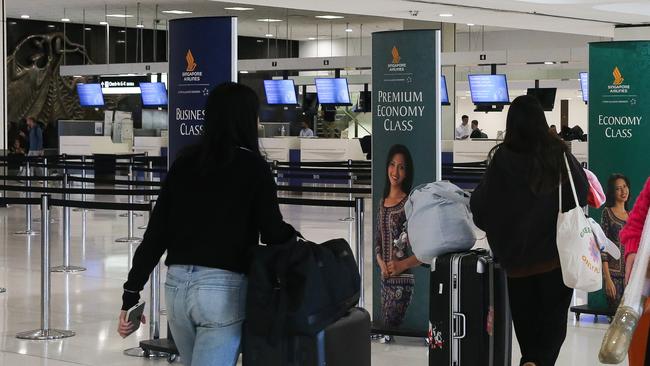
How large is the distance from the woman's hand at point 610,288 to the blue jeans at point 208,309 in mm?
4504

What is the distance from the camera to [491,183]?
4.73 m

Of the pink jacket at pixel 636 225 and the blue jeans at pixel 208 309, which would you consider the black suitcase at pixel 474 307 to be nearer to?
the pink jacket at pixel 636 225

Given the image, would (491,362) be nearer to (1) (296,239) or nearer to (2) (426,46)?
(1) (296,239)

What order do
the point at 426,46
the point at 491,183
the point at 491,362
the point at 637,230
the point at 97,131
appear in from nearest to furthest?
the point at 637,230 → the point at 491,183 → the point at 491,362 → the point at 426,46 → the point at 97,131

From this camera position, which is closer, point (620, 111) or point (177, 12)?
point (620, 111)

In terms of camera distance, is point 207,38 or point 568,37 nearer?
point 207,38

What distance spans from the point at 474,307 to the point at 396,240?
2013 millimetres

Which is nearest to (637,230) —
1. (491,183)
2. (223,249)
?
(491,183)

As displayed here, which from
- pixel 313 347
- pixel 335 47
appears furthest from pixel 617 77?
pixel 335 47

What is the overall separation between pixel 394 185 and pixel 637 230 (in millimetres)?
3224

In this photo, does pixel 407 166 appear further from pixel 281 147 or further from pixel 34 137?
pixel 34 137

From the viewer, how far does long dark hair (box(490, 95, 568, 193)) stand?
4617 millimetres

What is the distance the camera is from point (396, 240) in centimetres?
709

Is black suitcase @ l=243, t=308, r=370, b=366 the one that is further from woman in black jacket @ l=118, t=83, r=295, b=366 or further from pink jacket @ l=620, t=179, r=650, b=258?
pink jacket @ l=620, t=179, r=650, b=258
